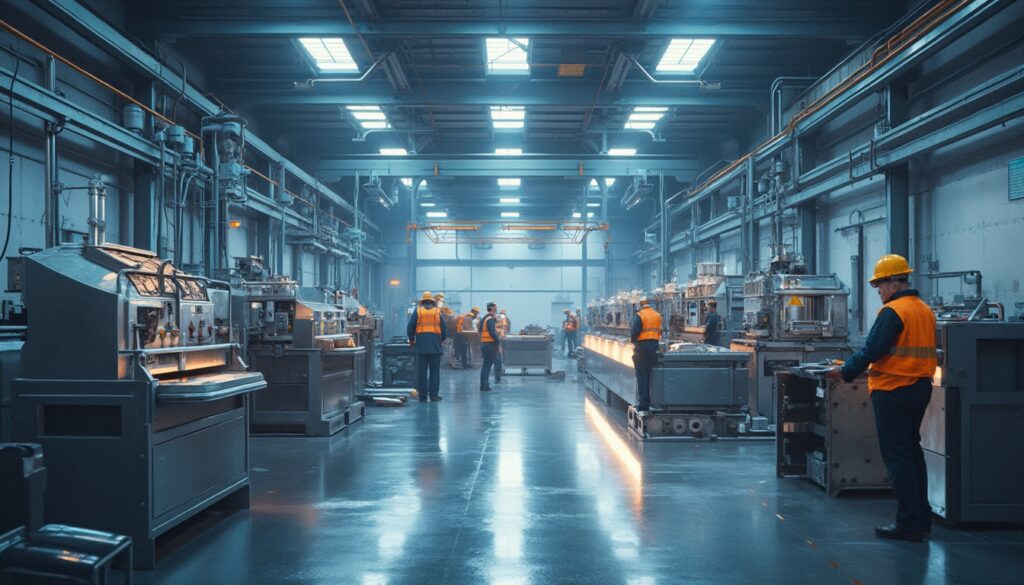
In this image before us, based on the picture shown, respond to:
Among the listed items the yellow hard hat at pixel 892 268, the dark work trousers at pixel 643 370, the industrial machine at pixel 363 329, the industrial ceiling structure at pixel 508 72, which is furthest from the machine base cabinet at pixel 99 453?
the industrial machine at pixel 363 329

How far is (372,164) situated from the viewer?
54.3 ft

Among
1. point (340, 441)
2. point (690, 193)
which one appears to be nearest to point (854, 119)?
point (690, 193)

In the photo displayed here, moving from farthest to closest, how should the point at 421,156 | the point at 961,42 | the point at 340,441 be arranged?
the point at 421,156 < the point at 961,42 < the point at 340,441

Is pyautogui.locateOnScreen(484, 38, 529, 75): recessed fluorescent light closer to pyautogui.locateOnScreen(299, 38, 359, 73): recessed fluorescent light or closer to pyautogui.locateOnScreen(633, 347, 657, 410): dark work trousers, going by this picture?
pyautogui.locateOnScreen(299, 38, 359, 73): recessed fluorescent light

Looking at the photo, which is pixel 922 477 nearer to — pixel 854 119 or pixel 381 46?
pixel 854 119

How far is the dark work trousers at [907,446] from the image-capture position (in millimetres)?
4211

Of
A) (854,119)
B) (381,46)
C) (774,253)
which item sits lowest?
(774,253)

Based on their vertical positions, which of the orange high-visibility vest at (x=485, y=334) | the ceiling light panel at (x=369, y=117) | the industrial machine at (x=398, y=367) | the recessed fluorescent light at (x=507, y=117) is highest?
the recessed fluorescent light at (x=507, y=117)

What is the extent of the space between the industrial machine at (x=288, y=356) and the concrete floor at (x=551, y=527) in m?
0.65

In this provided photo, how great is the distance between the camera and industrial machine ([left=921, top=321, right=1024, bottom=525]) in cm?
448

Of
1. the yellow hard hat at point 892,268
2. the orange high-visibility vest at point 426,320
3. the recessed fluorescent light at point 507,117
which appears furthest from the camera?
the recessed fluorescent light at point 507,117

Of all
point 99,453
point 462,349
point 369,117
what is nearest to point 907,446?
point 99,453

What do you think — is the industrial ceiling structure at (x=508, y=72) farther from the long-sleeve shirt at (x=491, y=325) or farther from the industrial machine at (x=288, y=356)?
the long-sleeve shirt at (x=491, y=325)

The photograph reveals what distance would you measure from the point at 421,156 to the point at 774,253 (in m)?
8.41
